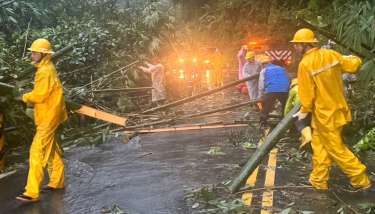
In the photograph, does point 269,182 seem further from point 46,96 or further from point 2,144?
point 2,144

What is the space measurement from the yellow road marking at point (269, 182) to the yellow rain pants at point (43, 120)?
3.08 m

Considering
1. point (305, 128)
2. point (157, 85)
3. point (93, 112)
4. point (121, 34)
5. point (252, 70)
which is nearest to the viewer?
point (305, 128)

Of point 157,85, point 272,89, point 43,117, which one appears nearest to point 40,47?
point 43,117

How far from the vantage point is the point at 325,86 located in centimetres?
682

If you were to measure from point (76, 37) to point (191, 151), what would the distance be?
6.76 m

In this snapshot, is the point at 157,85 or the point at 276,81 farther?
the point at 157,85

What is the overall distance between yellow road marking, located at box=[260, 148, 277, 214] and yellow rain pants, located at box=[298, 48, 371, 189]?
685 millimetres

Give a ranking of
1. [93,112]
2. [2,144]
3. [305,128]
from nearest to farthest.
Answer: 1. [305,128]
2. [2,144]
3. [93,112]

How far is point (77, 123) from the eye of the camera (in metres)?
12.5

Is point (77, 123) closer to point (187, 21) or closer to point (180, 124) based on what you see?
point (180, 124)

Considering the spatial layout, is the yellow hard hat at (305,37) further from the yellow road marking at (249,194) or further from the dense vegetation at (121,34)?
the yellow road marking at (249,194)

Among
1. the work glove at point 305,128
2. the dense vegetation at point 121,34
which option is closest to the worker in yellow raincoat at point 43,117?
the dense vegetation at point 121,34

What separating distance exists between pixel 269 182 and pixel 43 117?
3357 millimetres

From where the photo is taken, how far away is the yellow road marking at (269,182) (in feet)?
21.2
